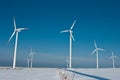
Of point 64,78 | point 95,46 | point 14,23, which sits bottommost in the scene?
Result: point 64,78

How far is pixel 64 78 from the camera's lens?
24000 mm

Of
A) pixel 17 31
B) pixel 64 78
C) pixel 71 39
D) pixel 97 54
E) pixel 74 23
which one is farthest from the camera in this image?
pixel 97 54

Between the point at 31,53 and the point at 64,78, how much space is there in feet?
323

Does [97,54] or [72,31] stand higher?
[72,31]

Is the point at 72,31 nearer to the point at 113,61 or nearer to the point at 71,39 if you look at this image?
the point at 71,39

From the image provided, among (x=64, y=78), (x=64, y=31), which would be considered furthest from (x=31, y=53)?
(x=64, y=78)

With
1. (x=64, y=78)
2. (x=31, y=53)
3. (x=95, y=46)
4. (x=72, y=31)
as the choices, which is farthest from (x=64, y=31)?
(x=64, y=78)

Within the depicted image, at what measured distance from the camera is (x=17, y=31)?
3091 inches

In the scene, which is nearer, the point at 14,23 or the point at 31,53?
the point at 14,23

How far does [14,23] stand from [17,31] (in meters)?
3.68

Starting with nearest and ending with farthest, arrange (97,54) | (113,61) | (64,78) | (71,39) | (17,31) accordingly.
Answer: (64,78)
(17,31)
(71,39)
(97,54)
(113,61)

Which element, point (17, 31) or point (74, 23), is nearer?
point (17, 31)

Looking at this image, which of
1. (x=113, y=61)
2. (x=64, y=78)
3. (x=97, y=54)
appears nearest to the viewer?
(x=64, y=78)

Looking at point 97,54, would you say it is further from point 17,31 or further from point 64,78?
point 64,78
